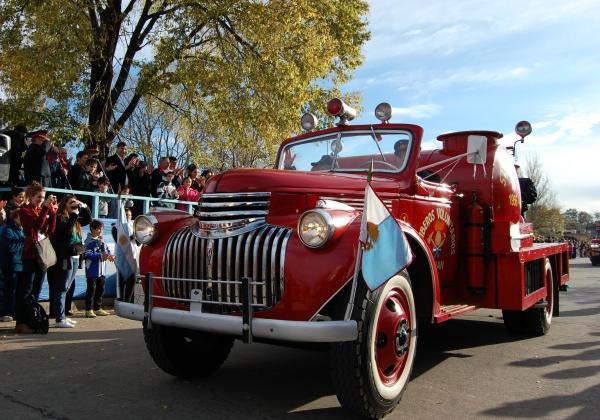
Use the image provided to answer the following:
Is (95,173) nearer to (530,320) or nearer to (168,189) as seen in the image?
(168,189)

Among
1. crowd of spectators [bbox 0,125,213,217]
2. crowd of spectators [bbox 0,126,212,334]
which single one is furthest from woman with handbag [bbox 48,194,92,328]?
crowd of spectators [bbox 0,125,213,217]

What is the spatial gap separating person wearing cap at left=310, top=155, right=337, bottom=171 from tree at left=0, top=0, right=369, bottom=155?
9.13 m

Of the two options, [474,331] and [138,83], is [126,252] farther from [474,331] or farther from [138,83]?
[138,83]

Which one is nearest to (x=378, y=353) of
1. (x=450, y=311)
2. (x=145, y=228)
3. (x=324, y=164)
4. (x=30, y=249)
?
(x=450, y=311)

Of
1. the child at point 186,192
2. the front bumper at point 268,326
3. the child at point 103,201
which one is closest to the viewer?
the front bumper at point 268,326

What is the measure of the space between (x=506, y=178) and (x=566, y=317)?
13.4ft

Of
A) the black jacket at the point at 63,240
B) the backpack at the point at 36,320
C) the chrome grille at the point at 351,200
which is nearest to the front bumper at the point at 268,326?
the chrome grille at the point at 351,200

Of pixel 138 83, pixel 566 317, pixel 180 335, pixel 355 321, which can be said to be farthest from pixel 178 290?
pixel 138 83

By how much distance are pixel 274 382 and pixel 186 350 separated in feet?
2.59

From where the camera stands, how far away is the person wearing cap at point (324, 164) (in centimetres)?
549

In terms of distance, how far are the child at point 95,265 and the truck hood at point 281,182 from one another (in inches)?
190

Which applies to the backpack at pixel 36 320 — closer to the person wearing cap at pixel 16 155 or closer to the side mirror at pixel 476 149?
the person wearing cap at pixel 16 155

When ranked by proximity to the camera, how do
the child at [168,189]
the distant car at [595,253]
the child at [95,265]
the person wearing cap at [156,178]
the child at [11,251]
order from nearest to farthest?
the child at [11,251] → the child at [95,265] → the child at [168,189] → the person wearing cap at [156,178] → the distant car at [595,253]

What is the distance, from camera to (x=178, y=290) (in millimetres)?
4125
